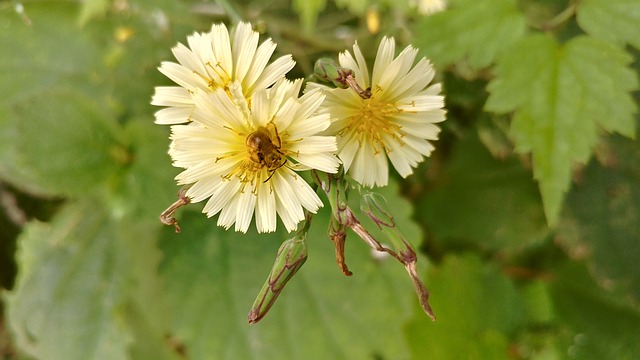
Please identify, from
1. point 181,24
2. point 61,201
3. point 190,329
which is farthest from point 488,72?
point 61,201

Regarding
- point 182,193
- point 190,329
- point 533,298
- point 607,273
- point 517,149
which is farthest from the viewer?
point 533,298

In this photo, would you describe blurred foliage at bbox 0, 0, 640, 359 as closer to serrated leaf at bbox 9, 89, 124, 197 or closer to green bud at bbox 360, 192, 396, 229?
serrated leaf at bbox 9, 89, 124, 197

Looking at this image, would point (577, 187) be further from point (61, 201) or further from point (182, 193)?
point (61, 201)

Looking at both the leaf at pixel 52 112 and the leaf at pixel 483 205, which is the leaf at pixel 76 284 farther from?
the leaf at pixel 483 205

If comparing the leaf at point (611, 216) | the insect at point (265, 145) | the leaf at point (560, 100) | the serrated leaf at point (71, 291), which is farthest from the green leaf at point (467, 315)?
the insect at point (265, 145)

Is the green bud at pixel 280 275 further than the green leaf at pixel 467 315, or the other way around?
the green leaf at pixel 467 315

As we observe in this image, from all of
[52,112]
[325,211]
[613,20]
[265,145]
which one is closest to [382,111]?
[265,145]

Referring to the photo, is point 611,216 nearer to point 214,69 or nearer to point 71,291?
point 214,69
